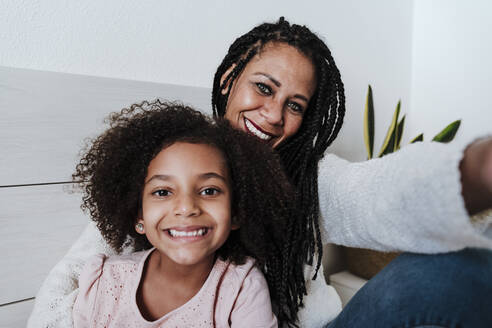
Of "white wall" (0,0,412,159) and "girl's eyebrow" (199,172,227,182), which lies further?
"white wall" (0,0,412,159)

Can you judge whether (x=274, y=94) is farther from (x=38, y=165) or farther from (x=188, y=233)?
(x=38, y=165)

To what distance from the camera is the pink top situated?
2.49ft

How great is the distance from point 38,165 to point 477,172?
0.94m

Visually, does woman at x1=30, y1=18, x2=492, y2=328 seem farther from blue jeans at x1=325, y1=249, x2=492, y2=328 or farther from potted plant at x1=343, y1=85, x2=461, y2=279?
potted plant at x1=343, y1=85, x2=461, y2=279

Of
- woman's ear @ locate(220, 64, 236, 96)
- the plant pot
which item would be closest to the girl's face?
woman's ear @ locate(220, 64, 236, 96)

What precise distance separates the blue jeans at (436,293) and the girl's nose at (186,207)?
360 mm

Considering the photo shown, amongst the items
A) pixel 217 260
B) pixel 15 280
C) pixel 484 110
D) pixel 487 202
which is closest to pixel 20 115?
pixel 15 280

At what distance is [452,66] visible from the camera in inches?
71.3

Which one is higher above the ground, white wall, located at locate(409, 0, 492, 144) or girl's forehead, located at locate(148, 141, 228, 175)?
white wall, located at locate(409, 0, 492, 144)

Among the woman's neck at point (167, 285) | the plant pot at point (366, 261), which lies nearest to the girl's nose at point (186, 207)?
the woman's neck at point (167, 285)

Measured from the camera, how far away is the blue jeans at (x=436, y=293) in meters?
0.58

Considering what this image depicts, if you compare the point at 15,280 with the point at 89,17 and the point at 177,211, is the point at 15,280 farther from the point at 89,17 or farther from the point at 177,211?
the point at 89,17

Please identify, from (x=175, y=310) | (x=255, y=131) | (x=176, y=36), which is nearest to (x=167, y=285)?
(x=175, y=310)

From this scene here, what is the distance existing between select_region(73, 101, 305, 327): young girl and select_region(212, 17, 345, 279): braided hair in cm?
4
